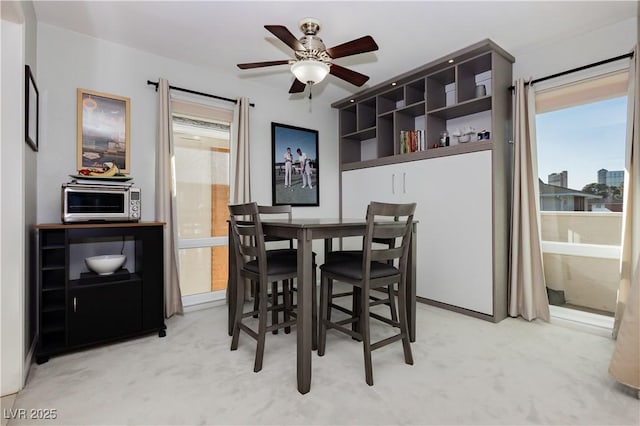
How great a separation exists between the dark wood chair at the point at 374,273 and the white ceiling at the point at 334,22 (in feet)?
5.15

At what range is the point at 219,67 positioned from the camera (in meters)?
3.39

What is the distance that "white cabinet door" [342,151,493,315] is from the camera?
294cm

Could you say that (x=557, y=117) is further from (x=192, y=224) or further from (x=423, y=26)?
(x=192, y=224)

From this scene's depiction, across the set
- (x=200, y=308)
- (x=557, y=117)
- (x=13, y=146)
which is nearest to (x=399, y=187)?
(x=557, y=117)

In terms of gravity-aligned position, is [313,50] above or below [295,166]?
above

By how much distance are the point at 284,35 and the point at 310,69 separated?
245 millimetres

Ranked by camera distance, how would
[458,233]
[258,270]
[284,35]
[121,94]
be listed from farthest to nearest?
[458,233] < [121,94] < [258,270] < [284,35]

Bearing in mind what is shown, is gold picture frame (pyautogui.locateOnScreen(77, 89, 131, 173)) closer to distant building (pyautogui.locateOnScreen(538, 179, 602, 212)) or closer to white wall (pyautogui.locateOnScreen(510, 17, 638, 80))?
white wall (pyautogui.locateOnScreen(510, 17, 638, 80))

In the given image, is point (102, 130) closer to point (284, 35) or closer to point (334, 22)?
point (284, 35)

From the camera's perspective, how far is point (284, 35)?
76.9 inches

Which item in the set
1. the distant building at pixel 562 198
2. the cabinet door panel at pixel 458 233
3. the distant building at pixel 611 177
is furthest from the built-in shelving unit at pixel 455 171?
the distant building at pixel 611 177

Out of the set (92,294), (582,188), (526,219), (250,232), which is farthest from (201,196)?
(582,188)

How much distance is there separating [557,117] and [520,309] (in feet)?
5.83

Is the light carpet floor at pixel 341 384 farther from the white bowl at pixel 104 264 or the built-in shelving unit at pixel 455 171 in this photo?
the built-in shelving unit at pixel 455 171
